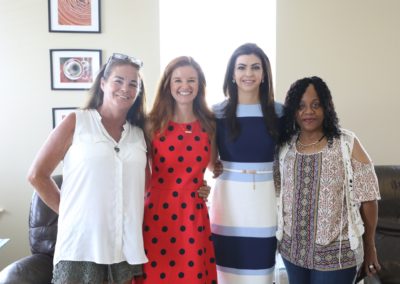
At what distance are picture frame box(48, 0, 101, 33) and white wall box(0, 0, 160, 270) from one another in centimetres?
4

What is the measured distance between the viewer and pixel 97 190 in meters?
1.39

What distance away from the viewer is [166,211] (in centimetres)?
167

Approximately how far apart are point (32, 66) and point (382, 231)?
2.67 m

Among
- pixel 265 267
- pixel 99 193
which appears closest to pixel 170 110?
pixel 99 193

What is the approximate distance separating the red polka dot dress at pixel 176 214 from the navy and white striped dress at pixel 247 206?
14cm

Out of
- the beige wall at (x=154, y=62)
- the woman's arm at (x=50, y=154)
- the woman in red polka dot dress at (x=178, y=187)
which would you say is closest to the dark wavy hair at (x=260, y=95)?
the woman in red polka dot dress at (x=178, y=187)

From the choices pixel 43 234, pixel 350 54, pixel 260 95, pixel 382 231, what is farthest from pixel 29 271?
pixel 350 54

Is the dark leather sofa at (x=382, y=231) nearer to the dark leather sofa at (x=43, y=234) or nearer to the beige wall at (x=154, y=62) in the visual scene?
the dark leather sofa at (x=43, y=234)

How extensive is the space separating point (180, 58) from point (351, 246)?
3.70 ft

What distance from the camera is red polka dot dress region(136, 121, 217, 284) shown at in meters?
1.66

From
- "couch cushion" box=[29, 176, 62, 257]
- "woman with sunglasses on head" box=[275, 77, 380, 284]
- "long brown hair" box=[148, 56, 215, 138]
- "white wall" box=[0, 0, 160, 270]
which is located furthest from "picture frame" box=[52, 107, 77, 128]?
"woman with sunglasses on head" box=[275, 77, 380, 284]

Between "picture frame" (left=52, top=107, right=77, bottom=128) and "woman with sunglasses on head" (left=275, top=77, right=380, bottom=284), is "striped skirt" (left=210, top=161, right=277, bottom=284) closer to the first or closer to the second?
"woman with sunglasses on head" (left=275, top=77, right=380, bottom=284)

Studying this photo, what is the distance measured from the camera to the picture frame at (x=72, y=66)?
2.68 meters

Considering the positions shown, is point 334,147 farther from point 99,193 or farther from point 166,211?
point 99,193
